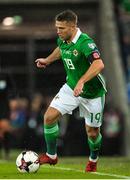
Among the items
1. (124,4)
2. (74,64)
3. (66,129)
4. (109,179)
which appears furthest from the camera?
(124,4)

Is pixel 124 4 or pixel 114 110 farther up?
pixel 124 4

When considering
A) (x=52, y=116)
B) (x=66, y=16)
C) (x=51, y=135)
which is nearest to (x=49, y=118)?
(x=52, y=116)

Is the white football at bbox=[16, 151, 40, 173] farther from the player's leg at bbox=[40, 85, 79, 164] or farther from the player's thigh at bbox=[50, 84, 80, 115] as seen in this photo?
the player's thigh at bbox=[50, 84, 80, 115]

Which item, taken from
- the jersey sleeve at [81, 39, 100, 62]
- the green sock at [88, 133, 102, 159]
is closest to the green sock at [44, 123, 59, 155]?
the green sock at [88, 133, 102, 159]

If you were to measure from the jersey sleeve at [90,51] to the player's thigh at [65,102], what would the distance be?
0.78m

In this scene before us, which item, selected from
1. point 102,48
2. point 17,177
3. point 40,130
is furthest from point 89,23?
point 17,177

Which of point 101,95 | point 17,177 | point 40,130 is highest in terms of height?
point 101,95

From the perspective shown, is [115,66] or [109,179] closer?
[109,179]

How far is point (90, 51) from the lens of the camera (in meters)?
13.0

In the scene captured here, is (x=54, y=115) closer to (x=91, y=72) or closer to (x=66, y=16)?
(x=91, y=72)

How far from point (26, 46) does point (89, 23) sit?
213cm

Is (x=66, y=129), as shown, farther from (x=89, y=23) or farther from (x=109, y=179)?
(x=109, y=179)

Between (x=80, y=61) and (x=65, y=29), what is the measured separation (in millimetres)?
524

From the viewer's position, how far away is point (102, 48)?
2808 centimetres
